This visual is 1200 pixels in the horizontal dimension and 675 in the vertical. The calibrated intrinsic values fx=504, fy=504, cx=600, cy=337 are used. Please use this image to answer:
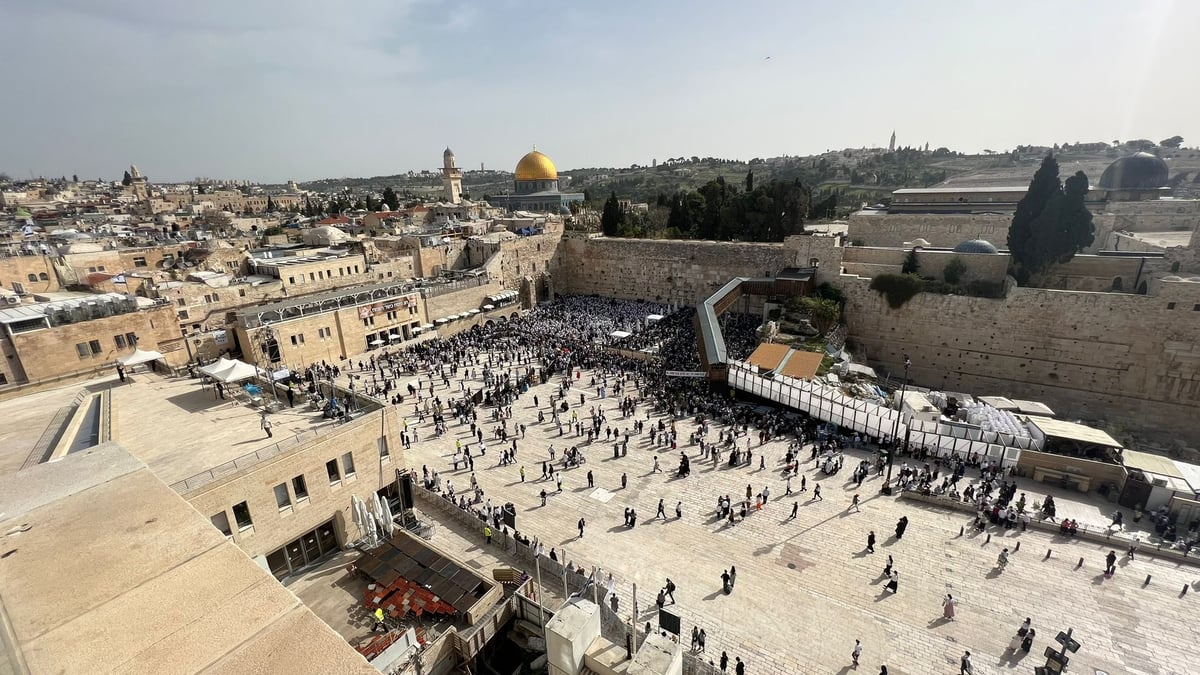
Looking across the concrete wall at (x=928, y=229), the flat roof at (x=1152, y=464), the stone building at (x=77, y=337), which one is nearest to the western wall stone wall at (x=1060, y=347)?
the concrete wall at (x=928, y=229)

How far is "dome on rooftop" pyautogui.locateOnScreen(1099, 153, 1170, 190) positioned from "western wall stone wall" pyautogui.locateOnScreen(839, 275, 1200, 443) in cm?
2431

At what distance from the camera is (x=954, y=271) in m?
26.6

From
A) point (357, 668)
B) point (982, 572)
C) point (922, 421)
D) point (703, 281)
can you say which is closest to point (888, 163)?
point (703, 281)

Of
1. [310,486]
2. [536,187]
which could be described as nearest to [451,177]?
[536,187]

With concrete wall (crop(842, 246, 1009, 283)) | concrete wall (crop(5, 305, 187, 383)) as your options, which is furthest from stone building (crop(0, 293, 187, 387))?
concrete wall (crop(842, 246, 1009, 283))

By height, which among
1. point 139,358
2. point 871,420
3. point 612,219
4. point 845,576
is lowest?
point 845,576

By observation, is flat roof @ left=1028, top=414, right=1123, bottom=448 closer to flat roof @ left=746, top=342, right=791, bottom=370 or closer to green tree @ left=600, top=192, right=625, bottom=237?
flat roof @ left=746, top=342, right=791, bottom=370

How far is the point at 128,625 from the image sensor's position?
2.97 meters

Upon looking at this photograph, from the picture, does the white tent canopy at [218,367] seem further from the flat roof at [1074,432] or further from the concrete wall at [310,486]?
the flat roof at [1074,432]

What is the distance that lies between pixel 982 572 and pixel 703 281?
26.4 metres

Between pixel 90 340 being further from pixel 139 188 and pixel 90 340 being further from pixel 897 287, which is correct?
pixel 139 188

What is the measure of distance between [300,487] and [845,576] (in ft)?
42.4

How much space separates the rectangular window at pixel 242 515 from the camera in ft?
33.4

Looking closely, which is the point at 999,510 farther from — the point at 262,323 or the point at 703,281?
the point at 262,323
